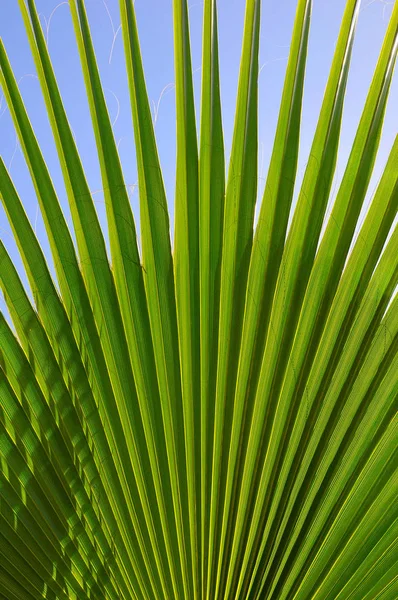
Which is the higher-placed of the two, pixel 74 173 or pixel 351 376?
pixel 74 173

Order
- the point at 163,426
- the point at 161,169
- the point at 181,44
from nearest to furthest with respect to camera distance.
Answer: the point at 181,44 → the point at 161,169 → the point at 163,426

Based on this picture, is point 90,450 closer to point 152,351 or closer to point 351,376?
point 152,351

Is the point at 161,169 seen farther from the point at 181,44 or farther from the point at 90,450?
the point at 90,450

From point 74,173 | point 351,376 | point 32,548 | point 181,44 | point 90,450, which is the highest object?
point 181,44

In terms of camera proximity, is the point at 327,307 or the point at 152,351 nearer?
the point at 327,307

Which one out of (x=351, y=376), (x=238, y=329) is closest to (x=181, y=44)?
(x=238, y=329)

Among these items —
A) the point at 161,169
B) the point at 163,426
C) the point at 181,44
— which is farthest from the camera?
the point at 163,426
